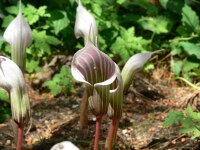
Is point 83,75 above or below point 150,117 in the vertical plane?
above

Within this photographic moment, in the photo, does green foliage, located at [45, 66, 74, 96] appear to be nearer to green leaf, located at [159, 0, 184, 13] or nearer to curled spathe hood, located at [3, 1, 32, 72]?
curled spathe hood, located at [3, 1, 32, 72]

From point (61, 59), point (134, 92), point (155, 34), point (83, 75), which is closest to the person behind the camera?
point (83, 75)

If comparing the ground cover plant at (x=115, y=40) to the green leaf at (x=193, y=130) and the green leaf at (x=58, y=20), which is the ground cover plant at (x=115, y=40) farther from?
the green leaf at (x=193, y=130)

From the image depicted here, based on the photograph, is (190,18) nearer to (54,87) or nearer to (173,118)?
(54,87)

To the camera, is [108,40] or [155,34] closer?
[108,40]

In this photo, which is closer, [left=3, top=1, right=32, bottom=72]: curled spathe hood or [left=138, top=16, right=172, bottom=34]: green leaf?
[left=3, top=1, right=32, bottom=72]: curled spathe hood

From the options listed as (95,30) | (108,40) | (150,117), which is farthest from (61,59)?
(95,30)

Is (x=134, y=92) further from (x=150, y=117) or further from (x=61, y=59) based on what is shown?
(x=61, y=59)

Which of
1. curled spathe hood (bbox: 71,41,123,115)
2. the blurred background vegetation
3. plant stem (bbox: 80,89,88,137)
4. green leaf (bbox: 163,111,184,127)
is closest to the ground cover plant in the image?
the blurred background vegetation
